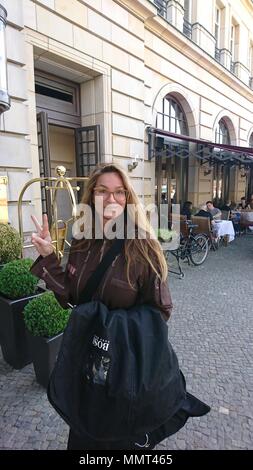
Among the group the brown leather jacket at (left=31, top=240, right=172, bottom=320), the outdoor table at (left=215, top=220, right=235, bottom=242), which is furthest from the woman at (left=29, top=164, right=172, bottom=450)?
the outdoor table at (left=215, top=220, right=235, bottom=242)

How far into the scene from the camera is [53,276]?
1695mm

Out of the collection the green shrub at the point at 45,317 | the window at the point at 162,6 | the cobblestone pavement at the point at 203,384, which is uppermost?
the window at the point at 162,6

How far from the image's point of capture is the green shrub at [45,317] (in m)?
2.53

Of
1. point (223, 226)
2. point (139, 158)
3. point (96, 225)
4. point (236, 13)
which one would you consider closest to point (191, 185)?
point (223, 226)

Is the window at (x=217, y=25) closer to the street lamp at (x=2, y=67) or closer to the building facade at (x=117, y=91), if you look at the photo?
the building facade at (x=117, y=91)

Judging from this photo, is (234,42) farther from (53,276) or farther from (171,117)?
(53,276)

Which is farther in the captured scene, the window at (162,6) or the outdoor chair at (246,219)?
the outdoor chair at (246,219)

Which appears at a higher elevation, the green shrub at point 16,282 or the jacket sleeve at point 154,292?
the jacket sleeve at point 154,292

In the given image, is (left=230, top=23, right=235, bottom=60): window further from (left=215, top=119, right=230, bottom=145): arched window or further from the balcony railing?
the balcony railing

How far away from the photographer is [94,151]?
23.7 ft

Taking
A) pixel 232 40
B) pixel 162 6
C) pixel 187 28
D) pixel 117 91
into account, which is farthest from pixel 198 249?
pixel 232 40

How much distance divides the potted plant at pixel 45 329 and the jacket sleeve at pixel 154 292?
4.48 ft

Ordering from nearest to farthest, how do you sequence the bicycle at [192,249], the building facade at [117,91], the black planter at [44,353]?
1. the black planter at [44,353]
2. the building facade at [117,91]
3. the bicycle at [192,249]

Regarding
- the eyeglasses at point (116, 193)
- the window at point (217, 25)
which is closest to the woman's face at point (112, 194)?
the eyeglasses at point (116, 193)
